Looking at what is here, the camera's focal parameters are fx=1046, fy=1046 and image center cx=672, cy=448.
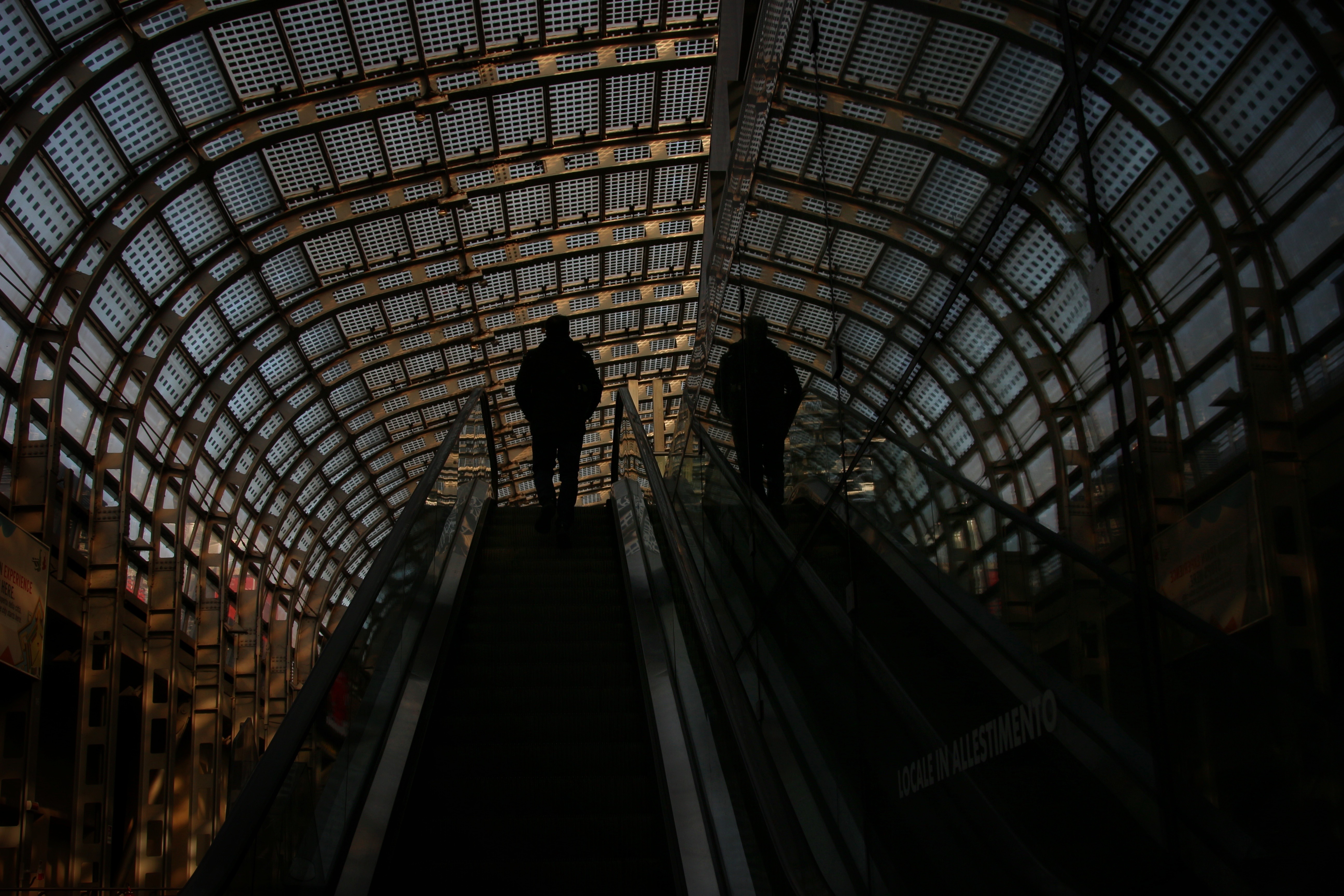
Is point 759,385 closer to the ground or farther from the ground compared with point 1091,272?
farther from the ground

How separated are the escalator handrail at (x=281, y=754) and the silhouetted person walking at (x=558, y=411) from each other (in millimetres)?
3302

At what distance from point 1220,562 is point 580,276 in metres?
20.9

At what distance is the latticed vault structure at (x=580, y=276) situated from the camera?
1.48 meters

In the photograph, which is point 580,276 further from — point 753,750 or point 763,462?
point 753,750

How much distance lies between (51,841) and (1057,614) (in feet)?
53.3

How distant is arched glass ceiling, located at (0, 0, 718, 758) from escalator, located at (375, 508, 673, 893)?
28.0 feet

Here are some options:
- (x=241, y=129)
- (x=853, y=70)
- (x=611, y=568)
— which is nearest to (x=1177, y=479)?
(x=853, y=70)

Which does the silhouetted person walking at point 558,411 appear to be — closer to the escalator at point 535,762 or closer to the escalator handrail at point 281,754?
the escalator at point 535,762

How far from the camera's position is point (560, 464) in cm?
902

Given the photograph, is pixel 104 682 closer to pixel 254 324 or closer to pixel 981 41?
pixel 254 324

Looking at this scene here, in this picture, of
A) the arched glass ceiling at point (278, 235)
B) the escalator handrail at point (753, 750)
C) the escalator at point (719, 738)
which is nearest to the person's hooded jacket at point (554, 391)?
the escalator at point (719, 738)

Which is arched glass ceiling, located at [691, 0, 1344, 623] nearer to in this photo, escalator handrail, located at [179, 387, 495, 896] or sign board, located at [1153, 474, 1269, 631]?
sign board, located at [1153, 474, 1269, 631]

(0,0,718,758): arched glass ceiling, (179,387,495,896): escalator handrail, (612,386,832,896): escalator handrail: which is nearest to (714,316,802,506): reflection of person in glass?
(612,386,832,896): escalator handrail

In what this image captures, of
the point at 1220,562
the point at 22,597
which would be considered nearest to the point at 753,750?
the point at 1220,562
